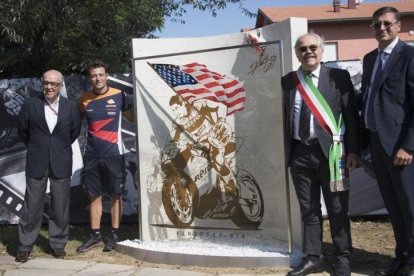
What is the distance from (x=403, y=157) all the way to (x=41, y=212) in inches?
141

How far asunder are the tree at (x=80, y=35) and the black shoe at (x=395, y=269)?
5093mm

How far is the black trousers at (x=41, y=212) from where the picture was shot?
5371mm

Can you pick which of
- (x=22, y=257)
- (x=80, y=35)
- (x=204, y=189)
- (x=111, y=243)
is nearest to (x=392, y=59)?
(x=204, y=189)

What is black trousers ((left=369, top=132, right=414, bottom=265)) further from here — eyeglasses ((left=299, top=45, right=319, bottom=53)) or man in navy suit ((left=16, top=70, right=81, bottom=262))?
man in navy suit ((left=16, top=70, right=81, bottom=262))

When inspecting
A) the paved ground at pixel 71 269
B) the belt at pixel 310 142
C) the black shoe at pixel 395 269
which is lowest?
the paved ground at pixel 71 269

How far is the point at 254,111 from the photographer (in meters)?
5.14

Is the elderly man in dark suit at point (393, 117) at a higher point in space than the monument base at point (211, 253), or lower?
higher

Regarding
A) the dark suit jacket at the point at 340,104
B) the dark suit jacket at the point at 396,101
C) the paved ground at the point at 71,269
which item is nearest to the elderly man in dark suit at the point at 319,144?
the dark suit jacket at the point at 340,104

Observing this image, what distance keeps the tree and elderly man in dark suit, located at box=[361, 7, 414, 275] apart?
443 centimetres

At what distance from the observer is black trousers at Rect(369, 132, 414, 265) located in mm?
4059

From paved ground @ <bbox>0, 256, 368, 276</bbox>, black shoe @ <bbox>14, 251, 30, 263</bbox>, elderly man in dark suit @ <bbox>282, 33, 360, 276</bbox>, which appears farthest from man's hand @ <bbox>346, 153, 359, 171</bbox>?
black shoe @ <bbox>14, 251, 30, 263</bbox>

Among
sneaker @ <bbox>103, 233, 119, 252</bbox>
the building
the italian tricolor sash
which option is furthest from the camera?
the building

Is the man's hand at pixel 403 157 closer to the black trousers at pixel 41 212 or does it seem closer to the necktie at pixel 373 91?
the necktie at pixel 373 91
